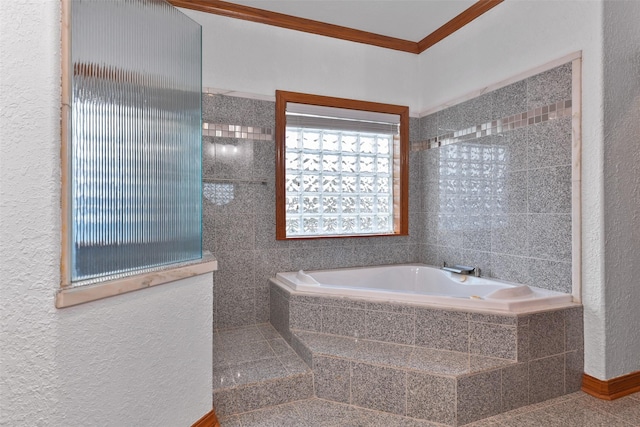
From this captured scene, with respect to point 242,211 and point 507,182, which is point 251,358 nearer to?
point 242,211

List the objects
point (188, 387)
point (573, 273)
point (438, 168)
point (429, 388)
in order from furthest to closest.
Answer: point (438, 168), point (573, 273), point (429, 388), point (188, 387)

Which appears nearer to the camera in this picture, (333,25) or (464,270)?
(464,270)

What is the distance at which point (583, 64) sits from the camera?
2.09m

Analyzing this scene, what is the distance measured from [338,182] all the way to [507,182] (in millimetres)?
1351

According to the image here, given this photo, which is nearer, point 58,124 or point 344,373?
point 58,124

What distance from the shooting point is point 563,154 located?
7.22ft

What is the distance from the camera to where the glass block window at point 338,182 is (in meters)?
3.09

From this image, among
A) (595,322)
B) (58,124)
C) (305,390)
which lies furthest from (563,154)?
(58,124)

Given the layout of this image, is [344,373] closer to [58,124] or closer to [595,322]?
[595,322]

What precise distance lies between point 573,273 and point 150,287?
229cm

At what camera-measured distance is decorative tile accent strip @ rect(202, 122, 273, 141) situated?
109 inches

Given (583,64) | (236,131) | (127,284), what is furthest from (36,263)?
(583,64)

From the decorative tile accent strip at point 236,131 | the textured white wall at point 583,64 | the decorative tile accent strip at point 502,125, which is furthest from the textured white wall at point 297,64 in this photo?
the textured white wall at point 583,64

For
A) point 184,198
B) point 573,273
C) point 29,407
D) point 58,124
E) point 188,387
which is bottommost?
point 188,387
